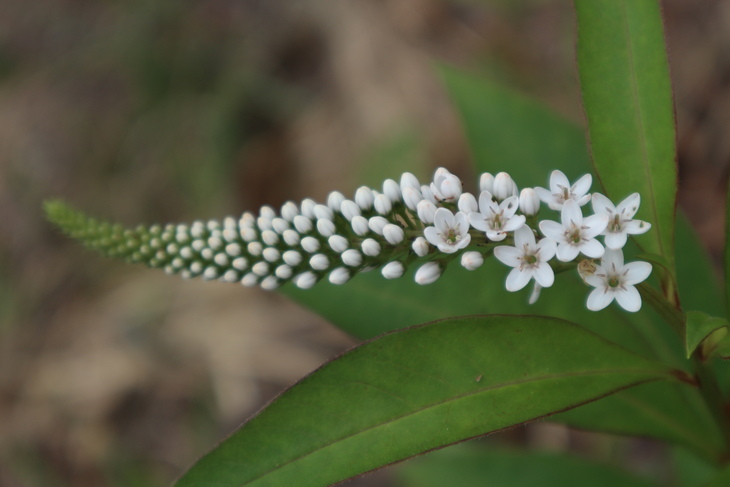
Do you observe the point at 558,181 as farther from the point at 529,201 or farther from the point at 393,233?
the point at 393,233

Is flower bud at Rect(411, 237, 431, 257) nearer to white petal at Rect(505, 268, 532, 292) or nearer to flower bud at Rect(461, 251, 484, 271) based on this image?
flower bud at Rect(461, 251, 484, 271)

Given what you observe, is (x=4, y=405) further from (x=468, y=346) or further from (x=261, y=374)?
(x=468, y=346)

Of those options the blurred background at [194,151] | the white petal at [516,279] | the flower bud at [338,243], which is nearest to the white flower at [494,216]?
the white petal at [516,279]

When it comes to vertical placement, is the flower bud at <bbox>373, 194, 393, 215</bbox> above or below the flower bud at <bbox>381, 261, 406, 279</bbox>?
above

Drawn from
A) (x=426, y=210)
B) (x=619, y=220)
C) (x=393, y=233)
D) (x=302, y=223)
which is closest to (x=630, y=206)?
(x=619, y=220)

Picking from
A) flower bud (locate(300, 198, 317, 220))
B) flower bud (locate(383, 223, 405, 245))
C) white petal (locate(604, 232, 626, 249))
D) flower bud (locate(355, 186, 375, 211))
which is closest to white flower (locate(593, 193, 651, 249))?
white petal (locate(604, 232, 626, 249))

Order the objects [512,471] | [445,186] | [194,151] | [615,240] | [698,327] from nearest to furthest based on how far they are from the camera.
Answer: [698,327] < [615,240] < [445,186] < [512,471] < [194,151]
